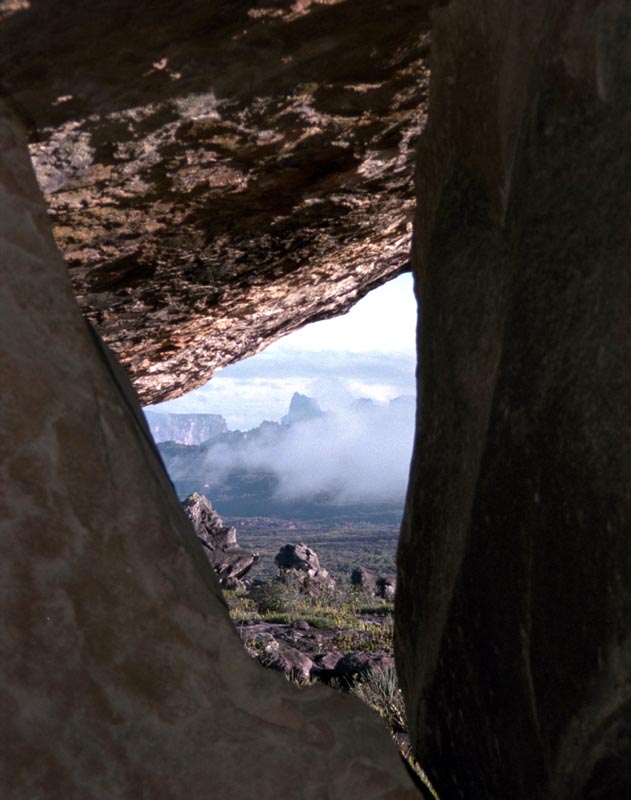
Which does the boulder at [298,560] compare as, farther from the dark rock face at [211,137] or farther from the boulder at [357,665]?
the dark rock face at [211,137]

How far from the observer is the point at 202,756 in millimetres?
1962

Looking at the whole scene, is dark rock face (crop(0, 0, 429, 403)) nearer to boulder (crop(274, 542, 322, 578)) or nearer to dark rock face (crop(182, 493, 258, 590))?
dark rock face (crop(182, 493, 258, 590))

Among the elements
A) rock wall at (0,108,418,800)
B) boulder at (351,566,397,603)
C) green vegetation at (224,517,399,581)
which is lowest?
green vegetation at (224,517,399,581)

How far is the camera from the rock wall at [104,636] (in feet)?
6.28

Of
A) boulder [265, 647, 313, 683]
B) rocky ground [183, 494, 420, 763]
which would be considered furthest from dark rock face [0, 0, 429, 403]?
boulder [265, 647, 313, 683]

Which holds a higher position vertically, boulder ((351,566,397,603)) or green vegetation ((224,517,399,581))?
boulder ((351,566,397,603))

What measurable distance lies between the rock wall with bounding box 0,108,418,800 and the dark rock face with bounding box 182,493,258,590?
79.9 ft

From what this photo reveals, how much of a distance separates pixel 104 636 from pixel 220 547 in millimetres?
27779

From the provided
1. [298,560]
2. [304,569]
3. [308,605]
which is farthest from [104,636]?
[298,560]

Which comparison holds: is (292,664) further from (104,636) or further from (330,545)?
(330,545)

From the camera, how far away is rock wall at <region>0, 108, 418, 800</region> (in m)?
1.91

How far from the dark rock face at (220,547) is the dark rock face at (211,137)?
22.4 m

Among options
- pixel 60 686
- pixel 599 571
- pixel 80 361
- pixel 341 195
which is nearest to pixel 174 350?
pixel 341 195

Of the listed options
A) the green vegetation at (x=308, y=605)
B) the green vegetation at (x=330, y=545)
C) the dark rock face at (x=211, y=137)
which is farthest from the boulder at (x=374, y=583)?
the dark rock face at (x=211, y=137)
